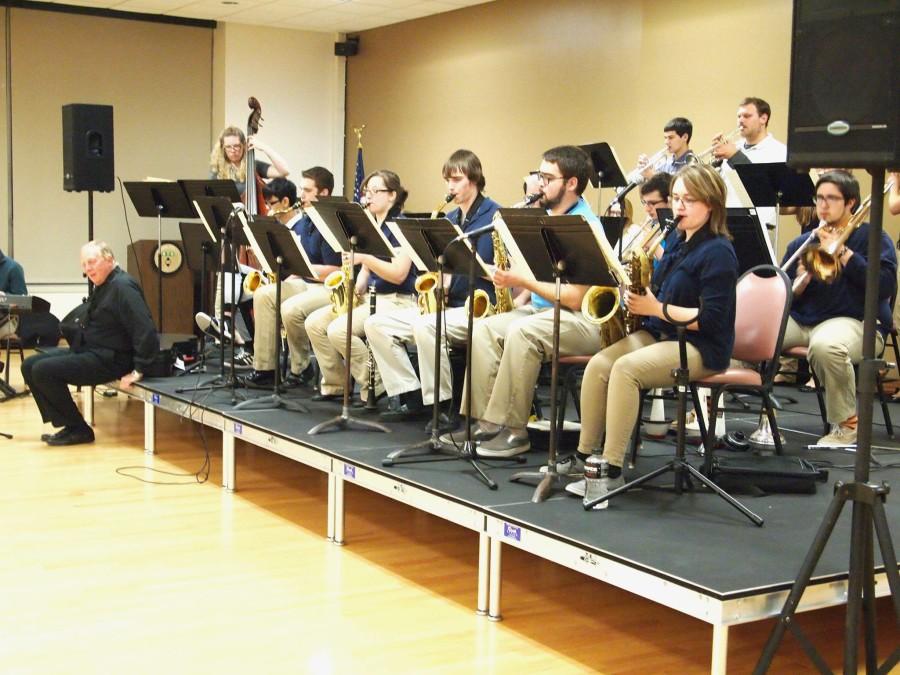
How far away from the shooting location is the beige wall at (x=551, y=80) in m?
8.01

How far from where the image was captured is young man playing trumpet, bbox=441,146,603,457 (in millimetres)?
4477

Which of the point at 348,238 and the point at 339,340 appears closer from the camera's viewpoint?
the point at 348,238

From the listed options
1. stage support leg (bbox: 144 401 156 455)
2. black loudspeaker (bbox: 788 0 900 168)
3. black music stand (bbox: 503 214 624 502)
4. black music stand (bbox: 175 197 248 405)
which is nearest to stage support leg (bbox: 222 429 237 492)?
black music stand (bbox: 175 197 248 405)

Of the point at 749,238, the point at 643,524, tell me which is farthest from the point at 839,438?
the point at 643,524

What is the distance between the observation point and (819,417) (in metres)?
5.74

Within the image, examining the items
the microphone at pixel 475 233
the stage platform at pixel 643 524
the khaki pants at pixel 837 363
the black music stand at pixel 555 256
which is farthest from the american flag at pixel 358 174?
the black music stand at pixel 555 256

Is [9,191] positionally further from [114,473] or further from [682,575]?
[682,575]

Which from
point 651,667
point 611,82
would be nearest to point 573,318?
point 651,667

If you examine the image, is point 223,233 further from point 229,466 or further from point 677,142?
point 677,142

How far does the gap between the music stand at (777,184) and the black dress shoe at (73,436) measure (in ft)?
12.6

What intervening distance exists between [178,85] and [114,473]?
683 cm

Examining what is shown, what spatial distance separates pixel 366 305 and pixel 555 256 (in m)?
2.10

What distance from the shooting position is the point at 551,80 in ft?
31.5

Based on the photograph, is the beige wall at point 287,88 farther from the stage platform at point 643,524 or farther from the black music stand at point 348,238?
the stage platform at point 643,524
